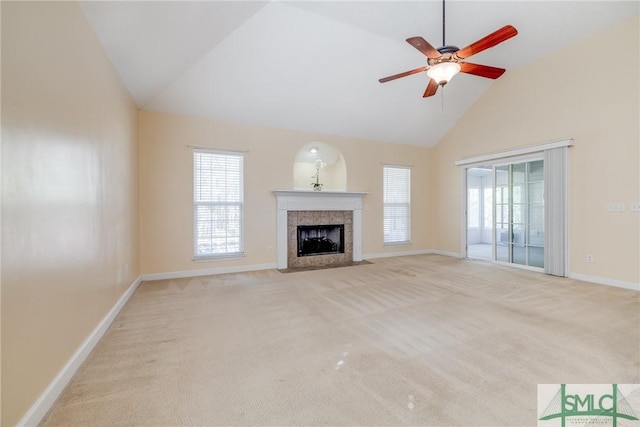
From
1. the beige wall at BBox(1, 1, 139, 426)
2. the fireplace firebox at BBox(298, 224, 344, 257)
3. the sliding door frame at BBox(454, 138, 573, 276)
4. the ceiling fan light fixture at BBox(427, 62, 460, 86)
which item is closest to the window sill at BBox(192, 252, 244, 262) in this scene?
the fireplace firebox at BBox(298, 224, 344, 257)

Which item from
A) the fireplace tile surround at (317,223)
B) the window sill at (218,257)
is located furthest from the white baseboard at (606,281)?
the window sill at (218,257)

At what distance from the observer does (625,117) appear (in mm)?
3969

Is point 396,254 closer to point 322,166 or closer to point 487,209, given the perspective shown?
point 322,166

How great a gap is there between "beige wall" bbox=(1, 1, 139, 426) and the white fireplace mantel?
2865mm

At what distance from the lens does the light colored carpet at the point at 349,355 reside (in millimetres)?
1589

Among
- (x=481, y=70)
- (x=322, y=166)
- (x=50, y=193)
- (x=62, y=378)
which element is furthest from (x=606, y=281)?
(x=50, y=193)

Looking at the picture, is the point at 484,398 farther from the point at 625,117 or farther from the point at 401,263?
the point at 625,117

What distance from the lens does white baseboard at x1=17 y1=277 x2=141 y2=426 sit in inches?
57.3

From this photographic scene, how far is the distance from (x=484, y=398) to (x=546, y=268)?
4245 millimetres

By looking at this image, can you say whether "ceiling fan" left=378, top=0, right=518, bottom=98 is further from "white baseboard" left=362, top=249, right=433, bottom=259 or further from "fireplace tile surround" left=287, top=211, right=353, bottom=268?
"white baseboard" left=362, top=249, right=433, bottom=259

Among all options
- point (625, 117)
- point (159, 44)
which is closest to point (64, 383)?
point (159, 44)

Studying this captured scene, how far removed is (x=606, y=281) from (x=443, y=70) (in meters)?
4.07

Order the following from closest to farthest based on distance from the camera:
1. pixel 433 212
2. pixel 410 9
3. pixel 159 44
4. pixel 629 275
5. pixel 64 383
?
pixel 64 383 < pixel 159 44 < pixel 410 9 < pixel 629 275 < pixel 433 212

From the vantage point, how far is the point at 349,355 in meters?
2.18
